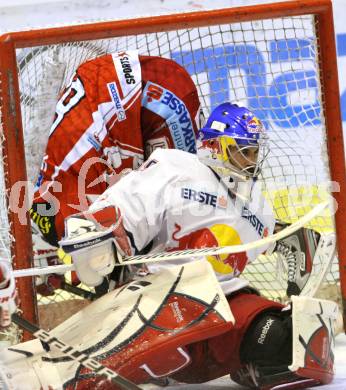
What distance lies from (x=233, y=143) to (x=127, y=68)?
660mm

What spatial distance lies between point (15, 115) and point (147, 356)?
745 millimetres

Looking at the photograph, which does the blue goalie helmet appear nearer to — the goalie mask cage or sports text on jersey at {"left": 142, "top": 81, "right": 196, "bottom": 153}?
the goalie mask cage

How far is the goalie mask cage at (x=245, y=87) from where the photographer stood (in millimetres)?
2672

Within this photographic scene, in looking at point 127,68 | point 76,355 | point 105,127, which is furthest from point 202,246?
point 127,68

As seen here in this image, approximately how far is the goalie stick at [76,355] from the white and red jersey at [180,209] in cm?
32

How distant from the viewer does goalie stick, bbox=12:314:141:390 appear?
224cm

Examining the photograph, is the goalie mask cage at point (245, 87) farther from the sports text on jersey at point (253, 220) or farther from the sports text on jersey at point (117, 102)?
the sports text on jersey at point (253, 220)

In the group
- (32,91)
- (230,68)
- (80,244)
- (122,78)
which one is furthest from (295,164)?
(80,244)

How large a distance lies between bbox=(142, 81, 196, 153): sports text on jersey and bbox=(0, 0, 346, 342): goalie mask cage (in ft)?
0.49

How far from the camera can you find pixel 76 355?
232 cm

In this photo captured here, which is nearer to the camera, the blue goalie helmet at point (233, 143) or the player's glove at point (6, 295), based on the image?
the player's glove at point (6, 295)

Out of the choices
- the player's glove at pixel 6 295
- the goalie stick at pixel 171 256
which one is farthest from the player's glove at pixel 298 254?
Answer: the player's glove at pixel 6 295

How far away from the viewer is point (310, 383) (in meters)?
2.51

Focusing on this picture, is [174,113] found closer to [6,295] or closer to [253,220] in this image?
[253,220]
